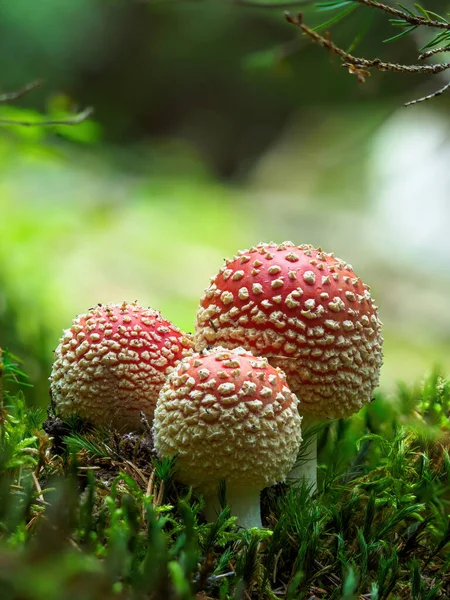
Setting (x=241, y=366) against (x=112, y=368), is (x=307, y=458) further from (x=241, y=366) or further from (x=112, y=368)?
(x=112, y=368)

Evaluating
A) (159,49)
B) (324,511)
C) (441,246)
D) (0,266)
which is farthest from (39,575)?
(159,49)

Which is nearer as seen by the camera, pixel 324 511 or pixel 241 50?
pixel 324 511

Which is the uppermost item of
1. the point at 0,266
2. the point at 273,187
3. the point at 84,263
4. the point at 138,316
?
the point at 273,187

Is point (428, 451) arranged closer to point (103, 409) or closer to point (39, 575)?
point (103, 409)

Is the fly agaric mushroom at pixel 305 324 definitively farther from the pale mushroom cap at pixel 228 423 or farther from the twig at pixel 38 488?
the twig at pixel 38 488

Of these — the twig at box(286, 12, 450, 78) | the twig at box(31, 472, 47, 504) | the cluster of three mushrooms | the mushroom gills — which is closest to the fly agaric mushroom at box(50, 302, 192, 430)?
the cluster of three mushrooms

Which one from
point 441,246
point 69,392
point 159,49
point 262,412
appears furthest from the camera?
point 159,49

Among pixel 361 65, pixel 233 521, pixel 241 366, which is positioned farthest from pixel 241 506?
pixel 361 65
